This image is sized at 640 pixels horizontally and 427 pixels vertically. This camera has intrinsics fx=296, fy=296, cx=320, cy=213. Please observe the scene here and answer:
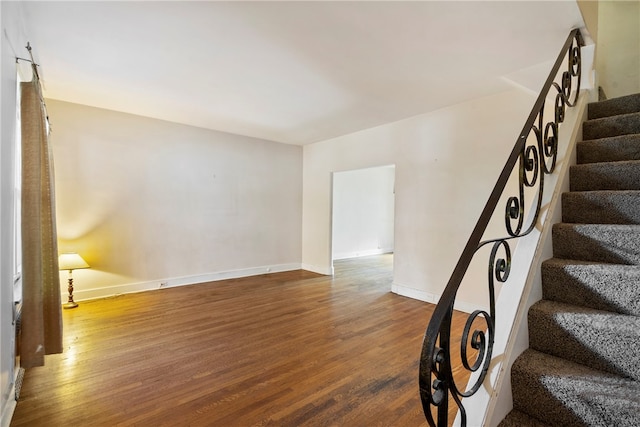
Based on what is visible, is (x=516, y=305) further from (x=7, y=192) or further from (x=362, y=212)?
(x=362, y=212)

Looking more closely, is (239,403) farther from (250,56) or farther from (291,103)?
(291,103)

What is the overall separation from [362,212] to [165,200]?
5.06 metres

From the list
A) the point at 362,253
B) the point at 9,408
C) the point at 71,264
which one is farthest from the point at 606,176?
the point at 362,253

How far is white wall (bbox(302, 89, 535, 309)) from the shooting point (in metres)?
3.46

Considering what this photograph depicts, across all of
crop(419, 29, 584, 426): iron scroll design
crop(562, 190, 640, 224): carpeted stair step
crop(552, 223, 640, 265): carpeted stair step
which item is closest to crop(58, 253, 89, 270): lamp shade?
crop(419, 29, 584, 426): iron scroll design

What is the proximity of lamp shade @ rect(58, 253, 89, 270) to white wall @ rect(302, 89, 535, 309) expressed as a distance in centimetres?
426

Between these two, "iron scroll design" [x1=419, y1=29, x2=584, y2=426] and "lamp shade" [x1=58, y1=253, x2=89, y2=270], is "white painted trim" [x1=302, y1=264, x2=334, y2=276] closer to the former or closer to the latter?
"lamp shade" [x1=58, y1=253, x2=89, y2=270]

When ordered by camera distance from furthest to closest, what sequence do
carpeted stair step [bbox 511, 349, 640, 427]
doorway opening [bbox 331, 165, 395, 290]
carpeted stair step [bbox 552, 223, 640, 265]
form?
doorway opening [bbox 331, 165, 395, 290] < carpeted stair step [bbox 552, 223, 640, 265] < carpeted stair step [bbox 511, 349, 640, 427]

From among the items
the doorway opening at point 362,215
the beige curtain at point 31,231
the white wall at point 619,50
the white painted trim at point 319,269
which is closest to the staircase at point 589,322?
the white wall at point 619,50

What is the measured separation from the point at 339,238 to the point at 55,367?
5.97 meters

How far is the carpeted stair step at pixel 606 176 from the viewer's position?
174cm

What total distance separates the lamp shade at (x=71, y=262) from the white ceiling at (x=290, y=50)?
2.04m

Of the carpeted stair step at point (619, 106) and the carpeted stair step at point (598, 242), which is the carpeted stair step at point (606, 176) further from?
the carpeted stair step at point (619, 106)

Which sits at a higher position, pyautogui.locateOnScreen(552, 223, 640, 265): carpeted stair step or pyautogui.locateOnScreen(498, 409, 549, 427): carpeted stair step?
pyautogui.locateOnScreen(552, 223, 640, 265): carpeted stair step
